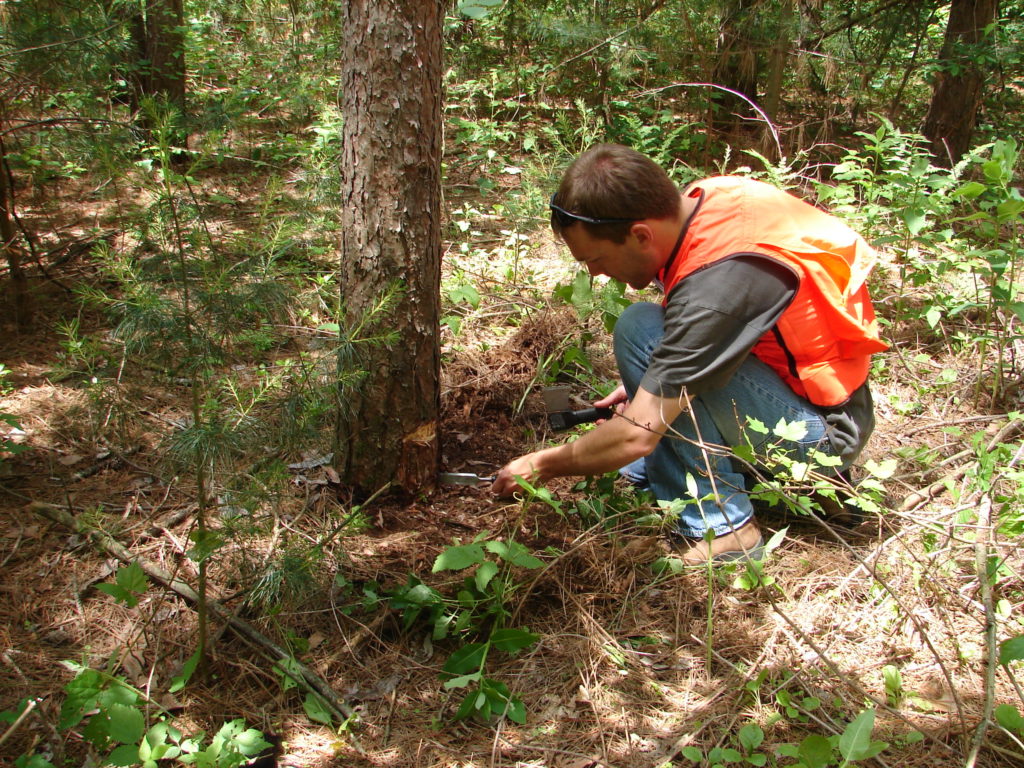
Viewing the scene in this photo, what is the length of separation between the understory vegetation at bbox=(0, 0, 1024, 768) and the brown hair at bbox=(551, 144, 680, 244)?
0.62 metres

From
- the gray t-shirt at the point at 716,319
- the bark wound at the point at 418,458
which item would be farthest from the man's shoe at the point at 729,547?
the bark wound at the point at 418,458

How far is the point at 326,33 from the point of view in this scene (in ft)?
21.3

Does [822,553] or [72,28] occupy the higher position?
[72,28]

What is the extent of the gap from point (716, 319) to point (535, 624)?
42.7 inches

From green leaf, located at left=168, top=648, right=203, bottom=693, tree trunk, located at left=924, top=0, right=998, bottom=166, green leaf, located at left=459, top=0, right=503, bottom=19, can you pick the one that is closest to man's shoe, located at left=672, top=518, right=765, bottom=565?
green leaf, located at left=168, top=648, right=203, bottom=693

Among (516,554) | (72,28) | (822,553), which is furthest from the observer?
(72,28)

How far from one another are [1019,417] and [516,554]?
78.6 inches

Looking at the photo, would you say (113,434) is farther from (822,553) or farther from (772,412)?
(822,553)

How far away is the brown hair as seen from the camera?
2.16 m

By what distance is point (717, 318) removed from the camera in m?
2.09

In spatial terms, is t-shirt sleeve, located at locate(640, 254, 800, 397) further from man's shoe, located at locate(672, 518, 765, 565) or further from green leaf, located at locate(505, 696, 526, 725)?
green leaf, located at locate(505, 696, 526, 725)

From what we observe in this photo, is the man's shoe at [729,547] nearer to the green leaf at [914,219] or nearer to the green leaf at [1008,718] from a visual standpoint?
the green leaf at [1008,718]

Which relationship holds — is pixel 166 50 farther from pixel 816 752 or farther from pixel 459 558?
pixel 816 752

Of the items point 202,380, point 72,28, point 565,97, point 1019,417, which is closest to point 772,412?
point 1019,417
